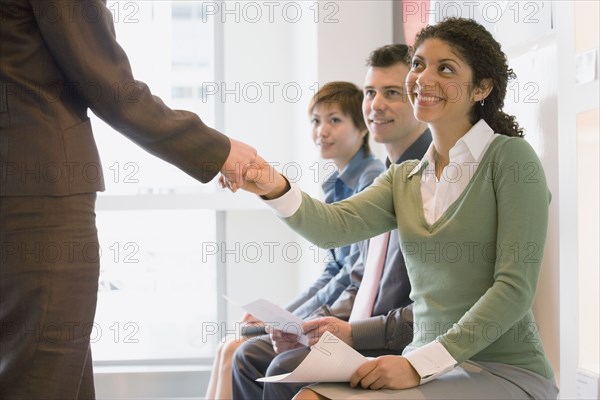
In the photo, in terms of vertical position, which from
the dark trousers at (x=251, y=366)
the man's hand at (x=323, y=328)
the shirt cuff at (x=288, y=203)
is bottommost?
the dark trousers at (x=251, y=366)

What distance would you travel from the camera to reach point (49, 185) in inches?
56.1

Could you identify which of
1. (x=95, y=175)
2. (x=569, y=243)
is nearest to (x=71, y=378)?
(x=95, y=175)

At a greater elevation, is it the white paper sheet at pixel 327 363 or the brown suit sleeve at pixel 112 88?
the brown suit sleeve at pixel 112 88

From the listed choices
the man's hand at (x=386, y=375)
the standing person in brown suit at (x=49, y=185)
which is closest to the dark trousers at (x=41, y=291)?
the standing person in brown suit at (x=49, y=185)

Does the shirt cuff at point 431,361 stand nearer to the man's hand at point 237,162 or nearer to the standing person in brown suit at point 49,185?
the man's hand at point 237,162

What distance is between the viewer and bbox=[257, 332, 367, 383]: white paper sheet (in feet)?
5.12

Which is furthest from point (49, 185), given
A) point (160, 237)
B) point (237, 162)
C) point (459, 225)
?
point (160, 237)

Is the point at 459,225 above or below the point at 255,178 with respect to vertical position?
below

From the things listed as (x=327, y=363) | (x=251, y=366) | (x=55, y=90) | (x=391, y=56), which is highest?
(x=391, y=56)

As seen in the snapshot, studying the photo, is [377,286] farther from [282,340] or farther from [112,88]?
[112,88]

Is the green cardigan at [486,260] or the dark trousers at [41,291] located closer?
the dark trousers at [41,291]

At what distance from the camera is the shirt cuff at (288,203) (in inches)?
76.2

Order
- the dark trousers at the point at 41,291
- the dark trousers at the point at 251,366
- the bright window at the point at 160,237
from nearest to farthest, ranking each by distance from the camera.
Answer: the dark trousers at the point at 41,291, the dark trousers at the point at 251,366, the bright window at the point at 160,237

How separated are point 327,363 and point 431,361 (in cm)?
22
